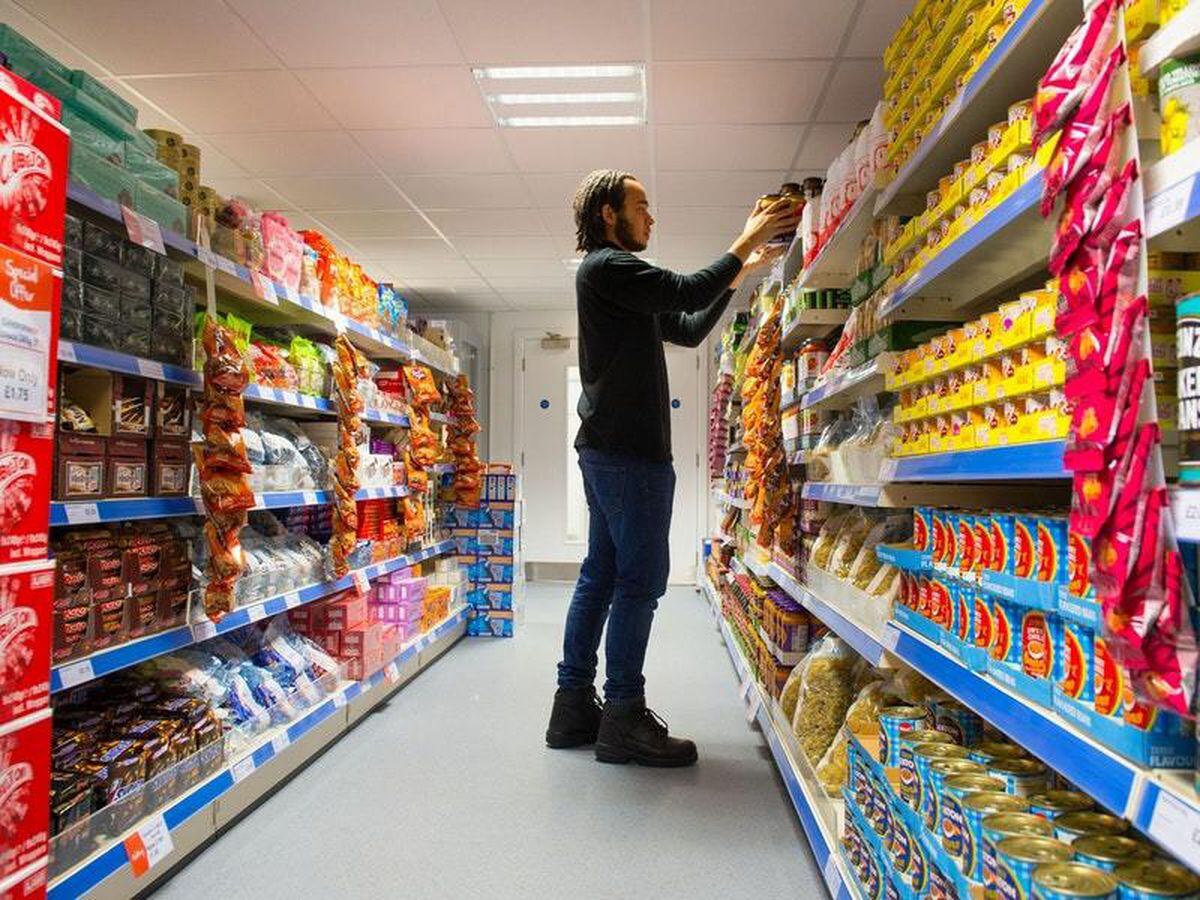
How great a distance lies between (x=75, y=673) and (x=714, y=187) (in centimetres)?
415

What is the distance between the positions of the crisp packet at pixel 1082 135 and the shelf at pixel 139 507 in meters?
1.98

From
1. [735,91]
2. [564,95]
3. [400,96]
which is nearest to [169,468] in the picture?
[400,96]

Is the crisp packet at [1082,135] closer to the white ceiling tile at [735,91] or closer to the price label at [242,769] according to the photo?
the price label at [242,769]

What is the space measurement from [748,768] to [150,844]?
187 cm

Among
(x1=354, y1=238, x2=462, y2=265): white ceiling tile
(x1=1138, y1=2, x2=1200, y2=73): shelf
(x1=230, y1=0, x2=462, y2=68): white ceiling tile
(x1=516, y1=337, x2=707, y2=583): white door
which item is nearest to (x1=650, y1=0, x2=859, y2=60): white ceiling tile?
(x1=230, y1=0, x2=462, y2=68): white ceiling tile

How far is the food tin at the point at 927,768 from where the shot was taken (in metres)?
1.28

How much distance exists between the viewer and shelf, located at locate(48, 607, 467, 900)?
1.72 m

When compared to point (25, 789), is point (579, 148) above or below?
above

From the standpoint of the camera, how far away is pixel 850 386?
6.75 ft

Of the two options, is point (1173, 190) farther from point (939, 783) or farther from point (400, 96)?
point (400, 96)

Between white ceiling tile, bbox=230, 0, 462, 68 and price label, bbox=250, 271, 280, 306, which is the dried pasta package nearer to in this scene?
price label, bbox=250, 271, 280, 306

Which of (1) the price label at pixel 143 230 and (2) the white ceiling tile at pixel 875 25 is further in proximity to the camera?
(2) the white ceiling tile at pixel 875 25

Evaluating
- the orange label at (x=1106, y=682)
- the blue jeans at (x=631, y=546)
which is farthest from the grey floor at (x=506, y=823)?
the orange label at (x=1106, y=682)

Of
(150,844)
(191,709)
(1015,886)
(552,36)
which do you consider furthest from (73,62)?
(1015,886)
